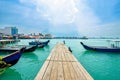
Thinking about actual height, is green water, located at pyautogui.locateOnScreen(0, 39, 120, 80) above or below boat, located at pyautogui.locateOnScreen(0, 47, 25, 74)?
below

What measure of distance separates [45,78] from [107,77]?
621 centimetres

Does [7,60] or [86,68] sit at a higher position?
[7,60]

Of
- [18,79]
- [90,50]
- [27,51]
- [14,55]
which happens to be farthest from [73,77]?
[90,50]

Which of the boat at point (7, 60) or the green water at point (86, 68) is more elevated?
the boat at point (7, 60)

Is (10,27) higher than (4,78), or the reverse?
(10,27)

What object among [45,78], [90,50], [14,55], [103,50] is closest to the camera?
[45,78]

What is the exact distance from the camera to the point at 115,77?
410 inches

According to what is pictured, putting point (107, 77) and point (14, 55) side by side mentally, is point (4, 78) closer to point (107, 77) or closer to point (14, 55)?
point (14, 55)

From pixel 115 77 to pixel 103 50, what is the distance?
Result: 49.9 feet

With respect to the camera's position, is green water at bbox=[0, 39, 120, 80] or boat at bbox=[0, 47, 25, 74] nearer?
boat at bbox=[0, 47, 25, 74]

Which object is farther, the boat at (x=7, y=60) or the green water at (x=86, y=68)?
the green water at (x=86, y=68)

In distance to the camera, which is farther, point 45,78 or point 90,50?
point 90,50

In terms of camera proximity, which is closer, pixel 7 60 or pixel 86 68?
pixel 7 60

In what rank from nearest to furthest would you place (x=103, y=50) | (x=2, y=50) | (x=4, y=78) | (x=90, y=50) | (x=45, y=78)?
(x=45, y=78), (x=4, y=78), (x=2, y=50), (x=103, y=50), (x=90, y=50)
